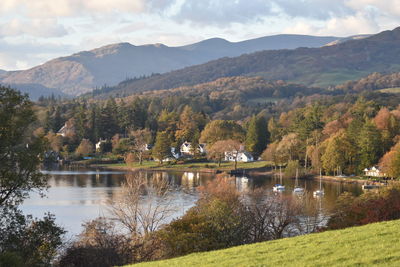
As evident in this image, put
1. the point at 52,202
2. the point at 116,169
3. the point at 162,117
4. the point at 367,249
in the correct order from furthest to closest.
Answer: the point at 162,117
the point at 116,169
the point at 52,202
the point at 367,249

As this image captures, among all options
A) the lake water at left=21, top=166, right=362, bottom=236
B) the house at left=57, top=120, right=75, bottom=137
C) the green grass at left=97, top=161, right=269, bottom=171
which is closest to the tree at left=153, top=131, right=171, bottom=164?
the green grass at left=97, top=161, right=269, bottom=171

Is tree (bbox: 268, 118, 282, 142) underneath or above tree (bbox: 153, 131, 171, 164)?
above

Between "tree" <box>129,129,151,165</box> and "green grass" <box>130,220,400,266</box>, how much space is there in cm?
9142


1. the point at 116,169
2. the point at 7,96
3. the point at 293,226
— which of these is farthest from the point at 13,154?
Answer: the point at 116,169

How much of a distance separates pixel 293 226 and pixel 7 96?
21161 mm

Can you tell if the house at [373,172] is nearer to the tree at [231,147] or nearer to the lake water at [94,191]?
the lake water at [94,191]

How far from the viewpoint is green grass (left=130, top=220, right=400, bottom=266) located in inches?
523

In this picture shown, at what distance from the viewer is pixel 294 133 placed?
4126 inches

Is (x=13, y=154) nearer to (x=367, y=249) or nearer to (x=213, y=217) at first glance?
(x=213, y=217)

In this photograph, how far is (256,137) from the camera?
4368 inches

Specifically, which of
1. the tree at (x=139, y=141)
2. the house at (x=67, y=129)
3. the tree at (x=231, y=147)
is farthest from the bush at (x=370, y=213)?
the house at (x=67, y=129)

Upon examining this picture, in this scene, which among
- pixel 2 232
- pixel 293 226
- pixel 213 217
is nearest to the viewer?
pixel 2 232

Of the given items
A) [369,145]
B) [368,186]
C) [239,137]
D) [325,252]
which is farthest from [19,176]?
[239,137]

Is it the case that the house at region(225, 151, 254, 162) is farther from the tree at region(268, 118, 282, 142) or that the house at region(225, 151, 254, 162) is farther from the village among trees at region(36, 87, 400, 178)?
the tree at region(268, 118, 282, 142)
